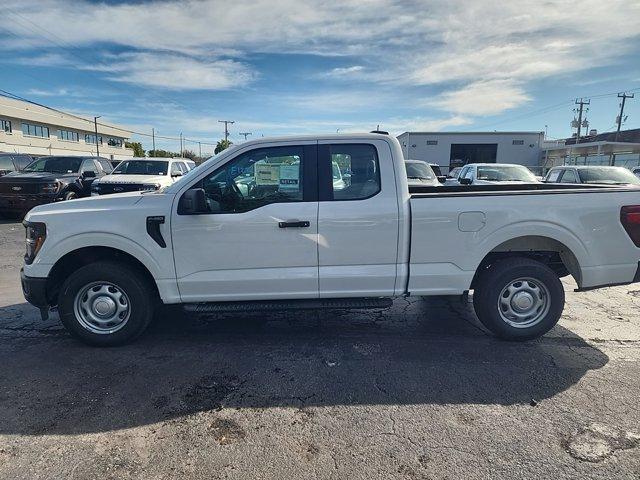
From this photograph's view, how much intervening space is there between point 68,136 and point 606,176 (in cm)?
6487

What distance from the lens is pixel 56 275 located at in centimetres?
406

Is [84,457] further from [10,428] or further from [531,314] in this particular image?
[531,314]

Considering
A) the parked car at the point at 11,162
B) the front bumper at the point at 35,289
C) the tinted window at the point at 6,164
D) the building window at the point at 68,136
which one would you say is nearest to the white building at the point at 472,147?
the parked car at the point at 11,162

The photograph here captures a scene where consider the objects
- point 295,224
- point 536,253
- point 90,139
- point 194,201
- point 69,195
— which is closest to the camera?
point 194,201

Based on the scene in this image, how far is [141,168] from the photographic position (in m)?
13.1

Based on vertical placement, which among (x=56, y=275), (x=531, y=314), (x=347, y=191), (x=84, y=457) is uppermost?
(x=347, y=191)

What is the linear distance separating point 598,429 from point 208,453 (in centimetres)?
263

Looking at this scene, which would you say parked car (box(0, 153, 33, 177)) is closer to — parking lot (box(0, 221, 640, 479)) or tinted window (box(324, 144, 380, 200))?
parking lot (box(0, 221, 640, 479))

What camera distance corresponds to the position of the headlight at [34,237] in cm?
390

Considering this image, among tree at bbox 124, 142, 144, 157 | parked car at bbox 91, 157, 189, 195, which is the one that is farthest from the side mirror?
tree at bbox 124, 142, 144, 157

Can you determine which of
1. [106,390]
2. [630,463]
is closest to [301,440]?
[106,390]

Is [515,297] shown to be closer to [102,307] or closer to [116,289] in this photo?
[116,289]

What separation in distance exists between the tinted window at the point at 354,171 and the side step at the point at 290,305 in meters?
1.01

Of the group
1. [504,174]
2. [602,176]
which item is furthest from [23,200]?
[602,176]
